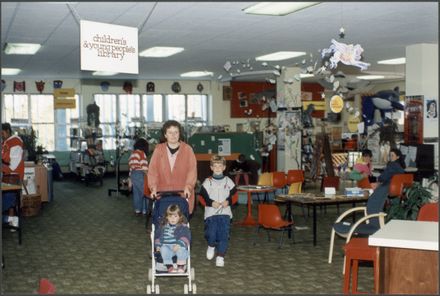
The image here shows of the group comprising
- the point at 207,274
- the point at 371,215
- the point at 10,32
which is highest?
the point at 10,32

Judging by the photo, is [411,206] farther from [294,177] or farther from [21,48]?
[21,48]

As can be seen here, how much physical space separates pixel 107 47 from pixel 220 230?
2.45 metres

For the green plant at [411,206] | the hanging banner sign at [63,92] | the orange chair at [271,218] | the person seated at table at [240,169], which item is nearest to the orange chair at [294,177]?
the person seated at table at [240,169]

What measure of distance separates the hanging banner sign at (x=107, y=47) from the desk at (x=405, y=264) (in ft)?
11.0

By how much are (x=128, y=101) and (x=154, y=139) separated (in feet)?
14.4

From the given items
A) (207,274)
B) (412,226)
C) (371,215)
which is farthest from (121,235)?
(412,226)

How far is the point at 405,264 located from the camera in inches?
155

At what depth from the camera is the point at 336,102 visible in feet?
30.6

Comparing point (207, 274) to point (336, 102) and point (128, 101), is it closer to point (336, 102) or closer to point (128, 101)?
point (336, 102)

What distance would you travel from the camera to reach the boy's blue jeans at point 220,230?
6.98 metres

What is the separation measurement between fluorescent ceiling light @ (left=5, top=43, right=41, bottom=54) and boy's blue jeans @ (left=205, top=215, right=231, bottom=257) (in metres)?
5.66

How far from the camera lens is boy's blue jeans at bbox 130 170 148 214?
427 inches

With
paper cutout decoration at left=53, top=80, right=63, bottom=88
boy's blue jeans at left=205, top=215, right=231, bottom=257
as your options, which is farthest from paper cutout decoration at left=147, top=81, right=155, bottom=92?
boy's blue jeans at left=205, top=215, right=231, bottom=257

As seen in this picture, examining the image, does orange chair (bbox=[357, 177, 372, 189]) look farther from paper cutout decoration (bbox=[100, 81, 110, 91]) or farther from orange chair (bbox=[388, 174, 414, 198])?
paper cutout decoration (bbox=[100, 81, 110, 91])
